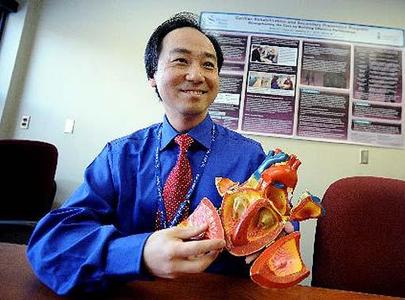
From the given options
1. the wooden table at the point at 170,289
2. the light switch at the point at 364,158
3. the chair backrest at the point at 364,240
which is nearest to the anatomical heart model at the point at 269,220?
the wooden table at the point at 170,289

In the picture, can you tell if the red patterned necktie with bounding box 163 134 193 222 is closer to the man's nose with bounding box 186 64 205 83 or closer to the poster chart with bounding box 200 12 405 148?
the man's nose with bounding box 186 64 205 83

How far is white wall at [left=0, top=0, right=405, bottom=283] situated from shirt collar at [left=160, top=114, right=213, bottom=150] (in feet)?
4.21

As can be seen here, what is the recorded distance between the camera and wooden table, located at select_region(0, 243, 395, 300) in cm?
50

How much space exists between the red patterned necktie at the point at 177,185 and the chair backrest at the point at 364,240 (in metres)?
0.50

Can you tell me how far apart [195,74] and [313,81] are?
1609mm

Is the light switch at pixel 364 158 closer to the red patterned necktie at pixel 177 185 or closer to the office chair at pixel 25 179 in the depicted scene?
the red patterned necktie at pixel 177 185

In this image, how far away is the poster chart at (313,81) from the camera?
6.89 ft

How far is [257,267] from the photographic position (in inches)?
17.4

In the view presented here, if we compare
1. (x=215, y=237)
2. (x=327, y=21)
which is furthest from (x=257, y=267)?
(x=327, y=21)

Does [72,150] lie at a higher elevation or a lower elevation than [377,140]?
lower

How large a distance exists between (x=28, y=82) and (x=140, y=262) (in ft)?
7.91

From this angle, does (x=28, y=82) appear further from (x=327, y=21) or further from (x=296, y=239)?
(x=296, y=239)

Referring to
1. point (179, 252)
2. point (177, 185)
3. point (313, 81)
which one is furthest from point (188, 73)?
point (313, 81)

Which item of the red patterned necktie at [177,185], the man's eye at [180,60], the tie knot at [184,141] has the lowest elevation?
the red patterned necktie at [177,185]
